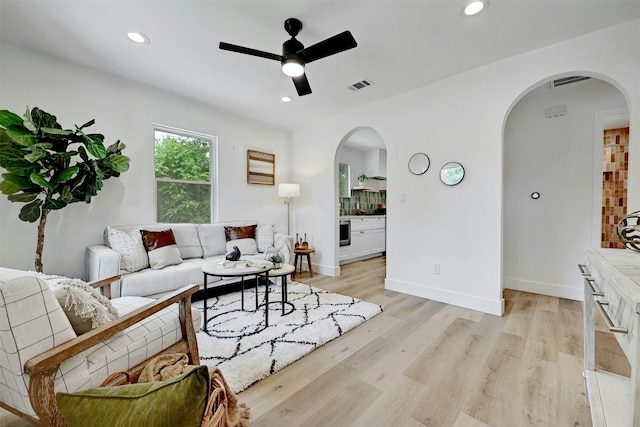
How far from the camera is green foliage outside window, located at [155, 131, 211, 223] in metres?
3.54

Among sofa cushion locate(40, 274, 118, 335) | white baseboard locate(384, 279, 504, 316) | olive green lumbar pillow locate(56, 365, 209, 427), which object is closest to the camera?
olive green lumbar pillow locate(56, 365, 209, 427)

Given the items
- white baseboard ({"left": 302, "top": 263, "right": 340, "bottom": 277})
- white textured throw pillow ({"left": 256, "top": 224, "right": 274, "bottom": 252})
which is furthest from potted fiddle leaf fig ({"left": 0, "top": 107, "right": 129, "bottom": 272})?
white baseboard ({"left": 302, "top": 263, "right": 340, "bottom": 277})

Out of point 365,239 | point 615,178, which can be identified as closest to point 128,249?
point 365,239

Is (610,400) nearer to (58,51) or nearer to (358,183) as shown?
(58,51)

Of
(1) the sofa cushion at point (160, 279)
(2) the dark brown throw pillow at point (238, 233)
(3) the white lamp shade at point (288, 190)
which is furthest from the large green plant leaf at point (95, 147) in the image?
(3) the white lamp shade at point (288, 190)

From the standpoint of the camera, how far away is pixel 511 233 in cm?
355

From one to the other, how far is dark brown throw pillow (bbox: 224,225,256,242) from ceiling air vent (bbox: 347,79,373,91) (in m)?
2.41

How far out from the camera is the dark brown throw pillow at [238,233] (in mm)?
3757

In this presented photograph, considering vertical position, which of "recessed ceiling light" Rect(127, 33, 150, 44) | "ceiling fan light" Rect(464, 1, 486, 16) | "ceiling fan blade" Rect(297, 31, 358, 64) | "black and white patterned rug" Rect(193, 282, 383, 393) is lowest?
"black and white patterned rug" Rect(193, 282, 383, 393)

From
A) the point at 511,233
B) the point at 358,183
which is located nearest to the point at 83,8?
the point at 511,233

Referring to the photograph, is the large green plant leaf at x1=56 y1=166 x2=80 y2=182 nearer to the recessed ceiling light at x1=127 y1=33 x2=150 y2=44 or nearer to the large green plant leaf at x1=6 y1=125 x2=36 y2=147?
the large green plant leaf at x1=6 y1=125 x2=36 y2=147

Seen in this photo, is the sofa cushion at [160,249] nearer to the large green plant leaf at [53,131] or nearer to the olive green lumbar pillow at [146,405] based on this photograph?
the large green plant leaf at [53,131]

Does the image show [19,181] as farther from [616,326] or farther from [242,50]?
[616,326]

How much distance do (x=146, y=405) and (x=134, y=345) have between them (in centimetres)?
87
